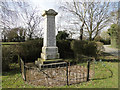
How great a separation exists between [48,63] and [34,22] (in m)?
11.4

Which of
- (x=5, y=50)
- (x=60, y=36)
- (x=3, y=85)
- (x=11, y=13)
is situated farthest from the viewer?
(x=60, y=36)

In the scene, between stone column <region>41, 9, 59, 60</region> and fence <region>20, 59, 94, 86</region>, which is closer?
fence <region>20, 59, 94, 86</region>

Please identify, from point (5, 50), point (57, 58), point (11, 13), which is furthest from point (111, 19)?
point (5, 50)

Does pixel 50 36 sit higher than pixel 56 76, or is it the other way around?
pixel 50 36

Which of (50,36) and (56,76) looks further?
(50,36)

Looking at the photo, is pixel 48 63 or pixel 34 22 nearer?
pixel 48 63

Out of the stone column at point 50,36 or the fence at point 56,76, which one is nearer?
the fence at point 56,76

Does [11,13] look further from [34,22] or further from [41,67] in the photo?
[34,22]

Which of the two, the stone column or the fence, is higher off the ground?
the stone column

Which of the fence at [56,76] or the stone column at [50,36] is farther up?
the stone column at [50,36]

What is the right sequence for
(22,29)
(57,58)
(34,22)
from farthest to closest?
1. (34,22)
2. (22,29)
3. (57,58)

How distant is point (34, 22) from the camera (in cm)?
1594

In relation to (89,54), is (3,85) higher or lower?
lower

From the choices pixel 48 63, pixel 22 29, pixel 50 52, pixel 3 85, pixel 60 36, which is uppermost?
pixel 22 29
